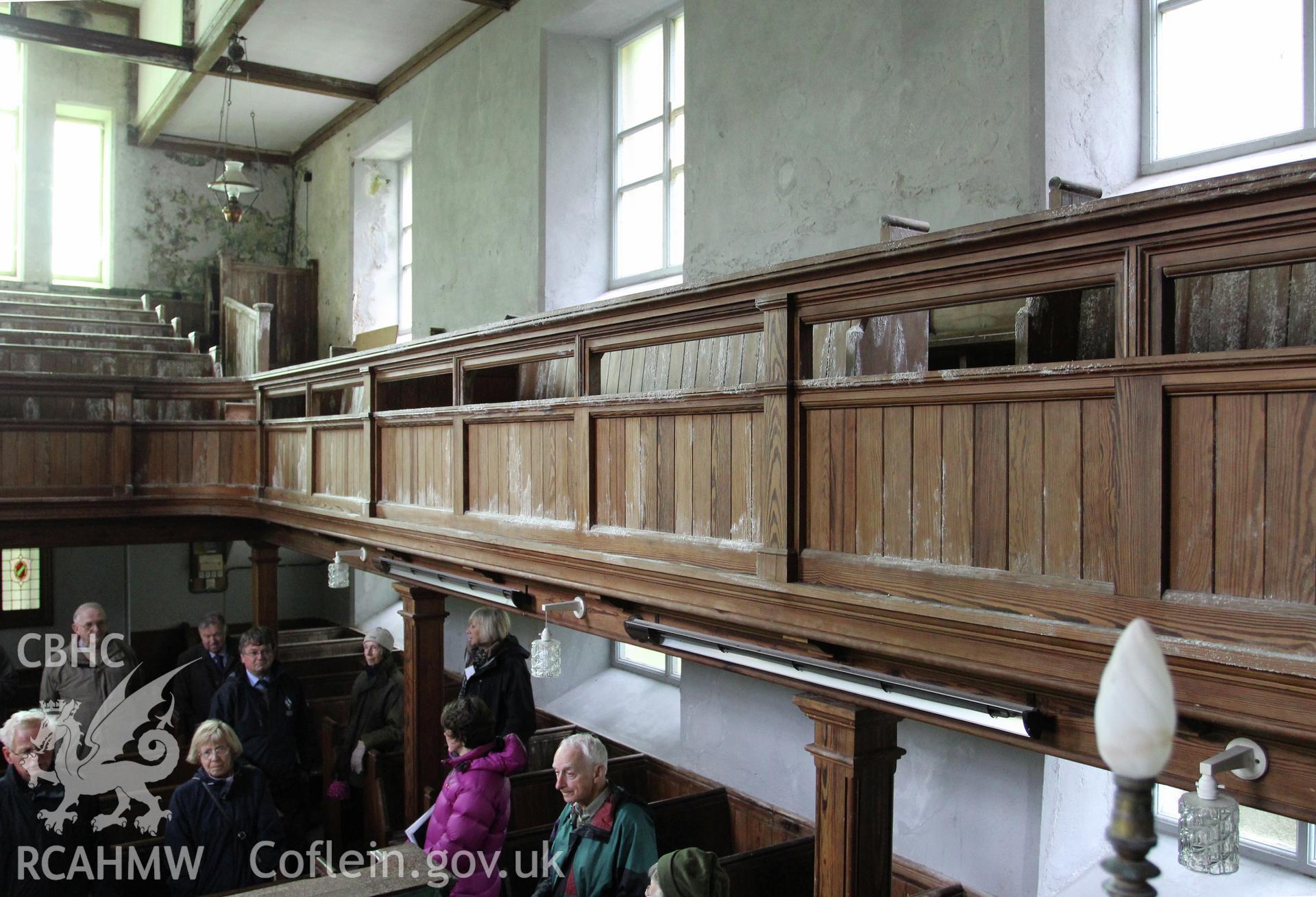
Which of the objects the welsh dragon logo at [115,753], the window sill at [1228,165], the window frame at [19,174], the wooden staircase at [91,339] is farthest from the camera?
the window frame at [19,174]

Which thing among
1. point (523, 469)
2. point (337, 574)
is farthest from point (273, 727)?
point (523, 469)

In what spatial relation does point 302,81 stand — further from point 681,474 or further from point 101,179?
point 681,474

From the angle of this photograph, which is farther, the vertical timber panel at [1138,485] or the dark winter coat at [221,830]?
the dark winter coat at [221,830]

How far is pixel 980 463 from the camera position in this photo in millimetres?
2906

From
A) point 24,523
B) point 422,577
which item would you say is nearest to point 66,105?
point 24,523

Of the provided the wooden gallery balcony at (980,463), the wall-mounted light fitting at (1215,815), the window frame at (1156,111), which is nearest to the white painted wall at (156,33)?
the wooden gallery balcony at (980,463)

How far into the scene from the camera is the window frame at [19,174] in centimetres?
A: 1370

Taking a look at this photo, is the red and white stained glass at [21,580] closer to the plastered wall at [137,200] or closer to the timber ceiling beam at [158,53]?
the plastered wall at [137,200]

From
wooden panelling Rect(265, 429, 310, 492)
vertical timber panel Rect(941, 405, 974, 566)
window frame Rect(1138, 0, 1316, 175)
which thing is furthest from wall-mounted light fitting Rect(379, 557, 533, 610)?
window frame Rect(1138, 0, 1316, 175)

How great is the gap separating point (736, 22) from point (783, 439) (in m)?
3.85

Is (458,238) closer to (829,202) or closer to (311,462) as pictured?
(311,462)

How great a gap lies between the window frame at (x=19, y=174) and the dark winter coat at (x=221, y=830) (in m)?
11.7

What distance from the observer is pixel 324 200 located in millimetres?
13734

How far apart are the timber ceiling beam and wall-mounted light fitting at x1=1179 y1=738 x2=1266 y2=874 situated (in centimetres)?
1144
